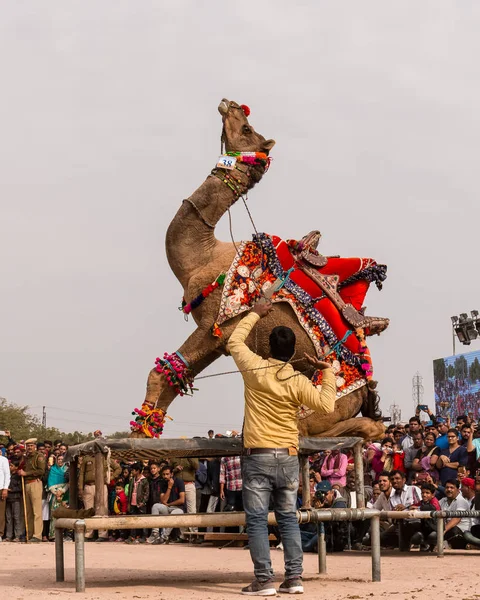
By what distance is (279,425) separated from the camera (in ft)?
29.0

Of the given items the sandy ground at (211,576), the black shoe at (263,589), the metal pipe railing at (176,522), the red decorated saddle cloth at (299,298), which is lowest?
the sandy ground at (211,576)

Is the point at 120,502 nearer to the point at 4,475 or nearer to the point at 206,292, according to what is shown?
the point at 4,475

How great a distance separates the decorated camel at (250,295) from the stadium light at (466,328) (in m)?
29.6

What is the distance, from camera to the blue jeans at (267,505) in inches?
342

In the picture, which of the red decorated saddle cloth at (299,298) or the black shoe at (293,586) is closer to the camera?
the black shoe at (293,586)

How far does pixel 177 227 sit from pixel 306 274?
1.34m

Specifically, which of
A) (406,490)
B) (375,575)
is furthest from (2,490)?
(375,575)

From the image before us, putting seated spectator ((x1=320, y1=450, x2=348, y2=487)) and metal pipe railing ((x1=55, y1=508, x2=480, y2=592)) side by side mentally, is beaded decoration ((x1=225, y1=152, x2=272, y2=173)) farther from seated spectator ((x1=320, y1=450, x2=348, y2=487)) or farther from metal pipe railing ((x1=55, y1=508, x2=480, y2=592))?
seated spectator ((x1=320, y1=450, x2=348, y2=487))

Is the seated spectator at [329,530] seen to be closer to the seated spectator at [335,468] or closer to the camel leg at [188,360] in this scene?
the seated spectator at [335,468]

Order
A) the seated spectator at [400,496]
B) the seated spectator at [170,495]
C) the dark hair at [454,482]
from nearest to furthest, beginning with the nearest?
the dark hair at [454,482], the seated spectator at [400,496], the seated spectator at [170,495]

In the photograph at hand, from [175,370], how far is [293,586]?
235cm

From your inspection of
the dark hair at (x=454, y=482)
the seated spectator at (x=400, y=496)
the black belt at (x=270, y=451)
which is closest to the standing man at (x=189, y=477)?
the seated spectator at (x=400, y=496)

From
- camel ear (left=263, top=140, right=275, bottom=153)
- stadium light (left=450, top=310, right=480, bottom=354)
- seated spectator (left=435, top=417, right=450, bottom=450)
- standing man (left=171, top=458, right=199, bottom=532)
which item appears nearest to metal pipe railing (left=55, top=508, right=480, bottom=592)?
camel ear (left=263, top=140, right=275, bottom=153)

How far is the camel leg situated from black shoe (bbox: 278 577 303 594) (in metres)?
2.16
